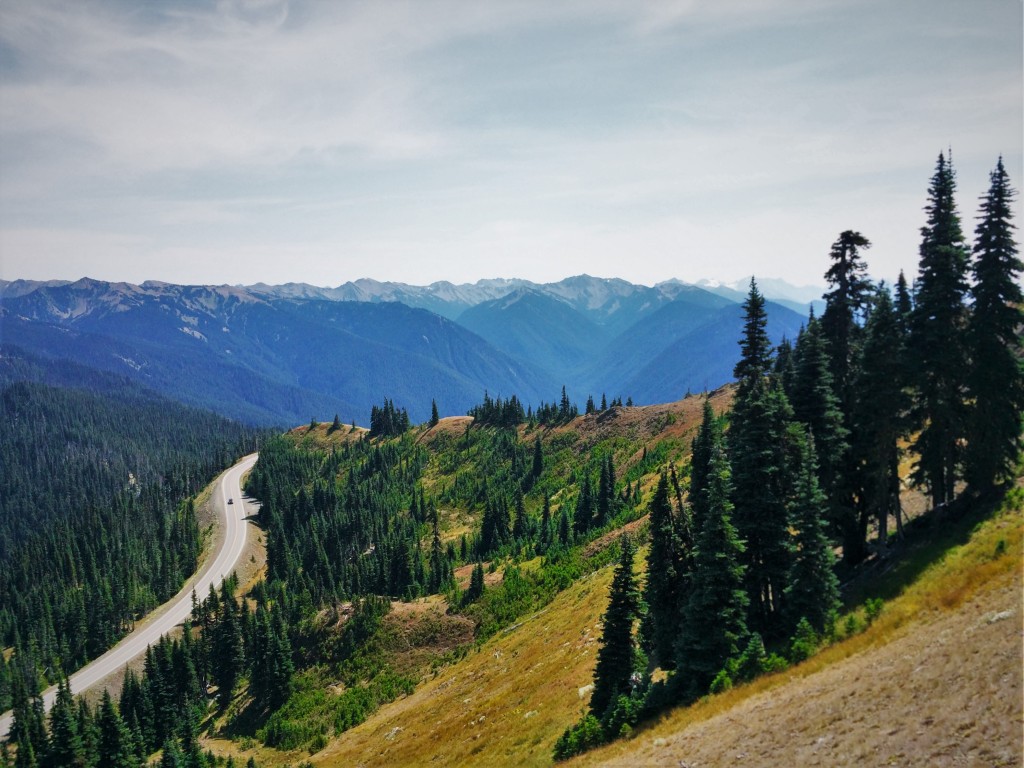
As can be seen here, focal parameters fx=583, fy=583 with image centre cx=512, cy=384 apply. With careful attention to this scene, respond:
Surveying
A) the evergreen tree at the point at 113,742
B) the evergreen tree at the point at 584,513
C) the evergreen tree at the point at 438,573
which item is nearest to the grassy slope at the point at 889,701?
the evergreen tree at the point at 113,742

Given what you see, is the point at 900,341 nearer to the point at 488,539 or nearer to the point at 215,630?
the point at 488,539

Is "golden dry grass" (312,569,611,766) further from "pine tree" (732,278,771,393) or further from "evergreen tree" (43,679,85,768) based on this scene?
"evergreen tree" (43,679,85,768)

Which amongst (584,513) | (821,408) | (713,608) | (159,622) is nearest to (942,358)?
(821,408)

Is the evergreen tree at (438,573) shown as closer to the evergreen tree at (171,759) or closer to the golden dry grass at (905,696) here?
the evergreen tree at (171,759)

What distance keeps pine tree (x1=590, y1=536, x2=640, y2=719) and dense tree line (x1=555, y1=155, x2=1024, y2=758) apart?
0.26 ft

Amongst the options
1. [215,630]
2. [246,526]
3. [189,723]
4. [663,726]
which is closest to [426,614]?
→ [189,723]

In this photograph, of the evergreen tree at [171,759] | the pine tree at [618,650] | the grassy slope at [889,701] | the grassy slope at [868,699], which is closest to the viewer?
the grassy slope at [889,701]

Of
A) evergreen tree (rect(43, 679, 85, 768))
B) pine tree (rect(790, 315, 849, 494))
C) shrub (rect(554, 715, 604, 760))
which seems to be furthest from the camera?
evergreen tree (rect(43, 679, 85, 768))

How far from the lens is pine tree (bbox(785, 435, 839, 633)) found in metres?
29.5

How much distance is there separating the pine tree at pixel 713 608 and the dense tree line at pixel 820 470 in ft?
0.24

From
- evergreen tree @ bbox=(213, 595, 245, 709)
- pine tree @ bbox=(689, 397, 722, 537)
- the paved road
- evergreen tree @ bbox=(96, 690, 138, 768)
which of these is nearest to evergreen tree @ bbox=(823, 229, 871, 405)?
pine tree @ bbox=(689, 397, 722, 537)

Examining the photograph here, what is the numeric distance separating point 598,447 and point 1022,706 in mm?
146535

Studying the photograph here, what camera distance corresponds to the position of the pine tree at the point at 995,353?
31.9 m

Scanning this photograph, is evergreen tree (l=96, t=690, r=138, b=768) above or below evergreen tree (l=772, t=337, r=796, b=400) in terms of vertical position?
below
